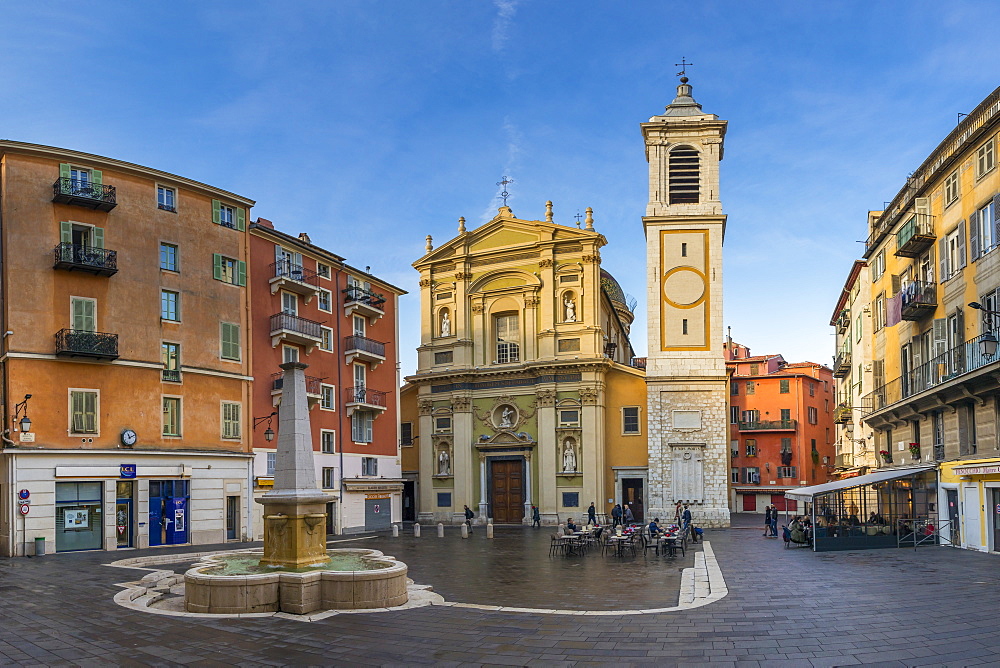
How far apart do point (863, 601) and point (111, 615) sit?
14098 mm

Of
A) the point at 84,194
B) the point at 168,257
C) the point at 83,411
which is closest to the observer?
the point at 83,411

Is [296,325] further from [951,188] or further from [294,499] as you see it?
[951,188]

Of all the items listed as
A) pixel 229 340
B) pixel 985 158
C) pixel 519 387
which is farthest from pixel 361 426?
pixel 985 158

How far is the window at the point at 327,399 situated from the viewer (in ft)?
140

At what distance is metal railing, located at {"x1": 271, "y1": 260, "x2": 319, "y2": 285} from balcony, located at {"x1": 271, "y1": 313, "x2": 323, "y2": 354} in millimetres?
1794

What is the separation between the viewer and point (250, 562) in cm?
1916

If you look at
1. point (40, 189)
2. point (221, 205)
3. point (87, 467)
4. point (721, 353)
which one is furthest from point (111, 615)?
point (721, 353)

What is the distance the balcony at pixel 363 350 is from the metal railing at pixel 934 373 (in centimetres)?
2489

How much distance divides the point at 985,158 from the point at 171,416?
1192 inches

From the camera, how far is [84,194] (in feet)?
104

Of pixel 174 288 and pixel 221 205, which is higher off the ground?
pixel 221 205

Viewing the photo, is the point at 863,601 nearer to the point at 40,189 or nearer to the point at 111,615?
the point at 111,615

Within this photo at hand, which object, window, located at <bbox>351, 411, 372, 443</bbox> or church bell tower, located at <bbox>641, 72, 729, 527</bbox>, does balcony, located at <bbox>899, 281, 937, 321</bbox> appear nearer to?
church bell tower, located at <bbox>641, 72, 729, 527</bbox>

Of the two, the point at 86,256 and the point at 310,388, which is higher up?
the point at 86,256
